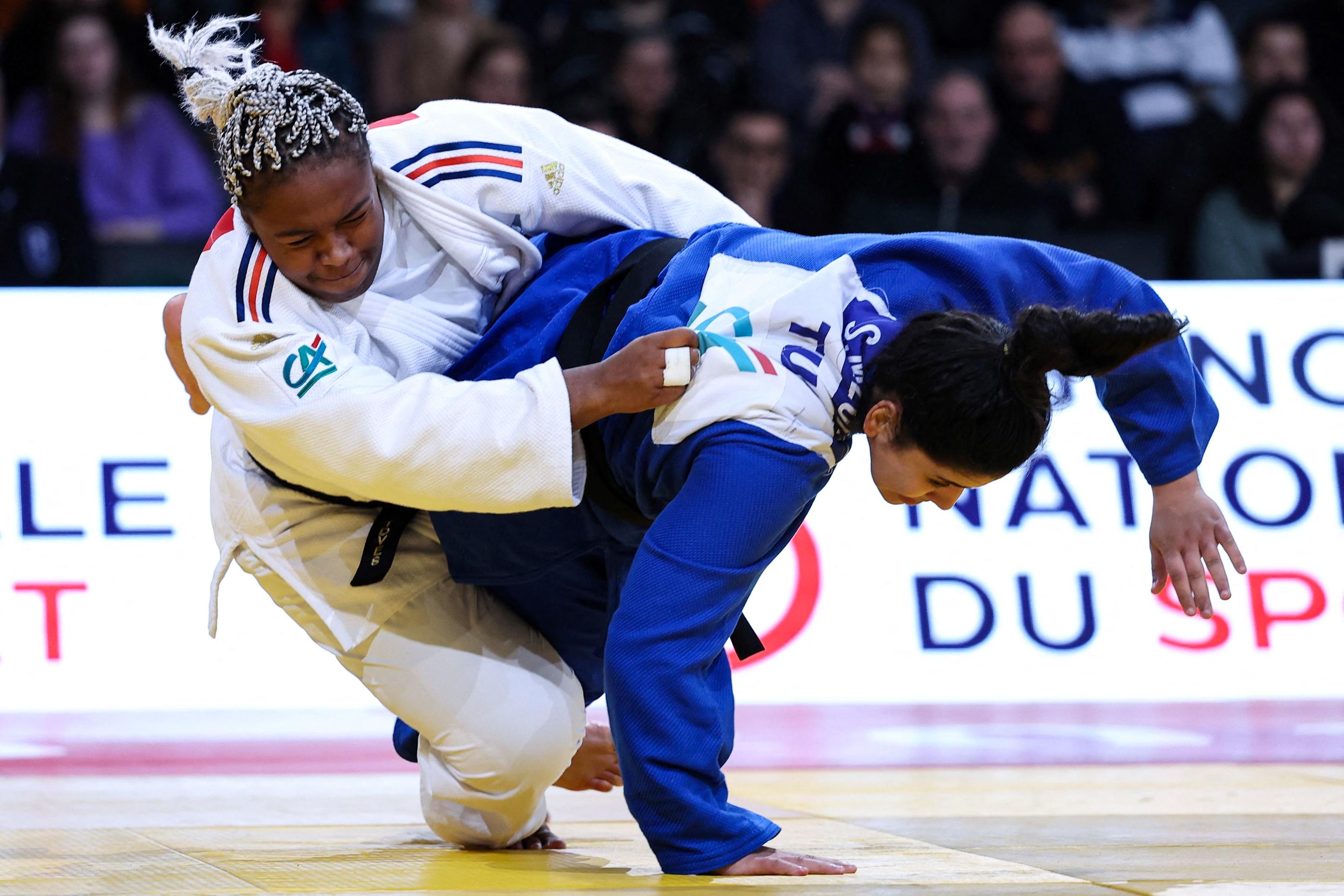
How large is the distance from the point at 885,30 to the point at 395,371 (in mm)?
4495

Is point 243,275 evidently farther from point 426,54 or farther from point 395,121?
point 426,54

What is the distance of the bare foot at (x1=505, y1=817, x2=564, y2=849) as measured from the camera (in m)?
2.55

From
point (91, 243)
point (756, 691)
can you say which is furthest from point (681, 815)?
point (91, 243)

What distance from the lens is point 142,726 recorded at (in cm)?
380

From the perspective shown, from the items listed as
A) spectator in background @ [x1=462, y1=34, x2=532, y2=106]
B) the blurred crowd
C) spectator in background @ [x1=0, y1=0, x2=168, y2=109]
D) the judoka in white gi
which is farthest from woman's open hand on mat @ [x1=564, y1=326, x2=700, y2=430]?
spectator in background @ [x1=0, y1=0, x2=168, y2=109]

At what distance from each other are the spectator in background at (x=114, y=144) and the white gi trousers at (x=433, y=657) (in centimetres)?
350

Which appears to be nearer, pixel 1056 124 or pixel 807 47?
pixel 1056 124

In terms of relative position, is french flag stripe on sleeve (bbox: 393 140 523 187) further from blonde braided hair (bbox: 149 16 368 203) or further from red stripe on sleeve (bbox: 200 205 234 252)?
red stripe on sleeve (bbox: 200 205 234 252)

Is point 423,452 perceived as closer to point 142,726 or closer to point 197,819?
point 197,819

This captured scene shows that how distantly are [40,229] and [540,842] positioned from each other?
12.1 feet

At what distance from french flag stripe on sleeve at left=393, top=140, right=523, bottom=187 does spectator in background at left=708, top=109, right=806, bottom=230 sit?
353cm

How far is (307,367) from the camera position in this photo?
212 cm

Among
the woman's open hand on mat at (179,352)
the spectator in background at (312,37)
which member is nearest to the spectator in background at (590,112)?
the spectator in background at (312,37)

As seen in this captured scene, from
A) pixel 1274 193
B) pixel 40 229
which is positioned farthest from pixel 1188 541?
pixel 40 229
